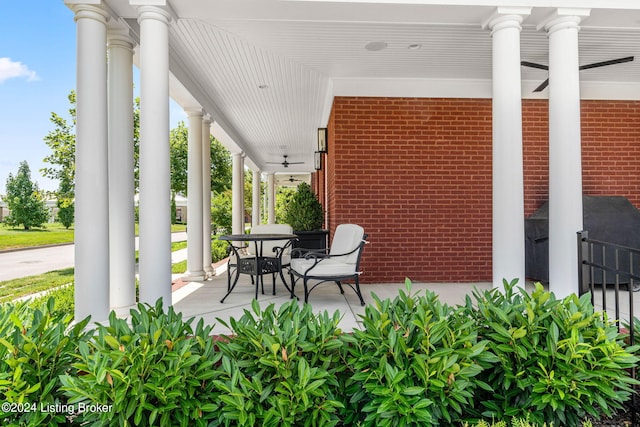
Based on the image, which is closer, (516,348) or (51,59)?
(516,348)

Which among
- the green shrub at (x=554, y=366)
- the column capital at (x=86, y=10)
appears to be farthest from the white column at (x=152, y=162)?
the green shrub at (x=554, y=366)

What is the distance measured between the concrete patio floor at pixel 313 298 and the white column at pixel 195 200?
41 centimetres

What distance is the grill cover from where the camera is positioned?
470cm

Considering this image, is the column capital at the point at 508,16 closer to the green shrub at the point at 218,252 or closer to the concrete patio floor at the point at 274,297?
the concrete patio floor at the point at 274,297

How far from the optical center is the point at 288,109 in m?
6.96

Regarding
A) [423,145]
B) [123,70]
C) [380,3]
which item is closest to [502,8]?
[380,3]

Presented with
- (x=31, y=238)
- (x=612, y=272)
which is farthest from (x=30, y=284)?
(x=31, y=238)

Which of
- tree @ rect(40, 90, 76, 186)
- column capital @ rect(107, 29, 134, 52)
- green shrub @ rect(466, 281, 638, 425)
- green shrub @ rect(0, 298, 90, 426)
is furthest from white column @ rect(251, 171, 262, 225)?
green shrub @ rect(466, 281, 638, 425)

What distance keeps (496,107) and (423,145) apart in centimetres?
232

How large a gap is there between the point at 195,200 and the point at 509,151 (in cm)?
467

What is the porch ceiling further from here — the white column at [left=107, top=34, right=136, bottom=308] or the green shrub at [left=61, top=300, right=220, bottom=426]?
the green shrub at [left=61, top=300, right=220, bottom=426]

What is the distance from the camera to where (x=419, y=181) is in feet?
18.4

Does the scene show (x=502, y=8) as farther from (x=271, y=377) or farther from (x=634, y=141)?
(x=634, y=141)

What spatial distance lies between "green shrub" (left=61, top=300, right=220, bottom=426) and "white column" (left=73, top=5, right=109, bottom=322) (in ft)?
4.28
